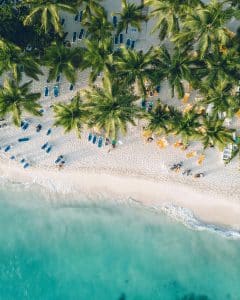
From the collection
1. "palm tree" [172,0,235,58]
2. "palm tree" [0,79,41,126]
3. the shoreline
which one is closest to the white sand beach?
the shoreline

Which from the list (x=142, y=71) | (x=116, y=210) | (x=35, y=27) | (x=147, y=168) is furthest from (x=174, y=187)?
(x=35, y=27)

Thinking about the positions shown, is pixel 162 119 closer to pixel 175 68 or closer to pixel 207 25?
pixel 175 68

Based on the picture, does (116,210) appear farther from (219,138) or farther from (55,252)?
(219,138)

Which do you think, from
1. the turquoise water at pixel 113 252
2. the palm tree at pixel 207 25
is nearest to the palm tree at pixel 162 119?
the palm tree at pixel 207 25

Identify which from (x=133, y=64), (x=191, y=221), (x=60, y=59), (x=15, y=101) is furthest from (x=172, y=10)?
(x=191, y=221)

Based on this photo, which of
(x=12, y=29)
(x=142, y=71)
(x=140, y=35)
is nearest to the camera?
(x=142, y=71)

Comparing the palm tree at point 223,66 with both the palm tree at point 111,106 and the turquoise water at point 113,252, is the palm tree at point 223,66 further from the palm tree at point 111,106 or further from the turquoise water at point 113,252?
the turquoise water at point 113,252
